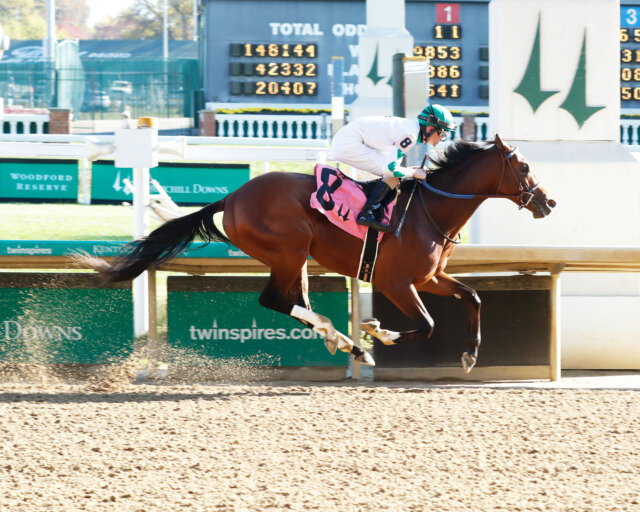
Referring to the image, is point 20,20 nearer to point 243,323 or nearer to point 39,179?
point 39,179

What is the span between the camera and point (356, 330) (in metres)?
6.40

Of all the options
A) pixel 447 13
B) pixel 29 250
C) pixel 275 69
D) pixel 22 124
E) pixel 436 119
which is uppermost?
pixel 447 13

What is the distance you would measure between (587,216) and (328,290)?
2.25 metres

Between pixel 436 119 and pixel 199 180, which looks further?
pixel 199 180

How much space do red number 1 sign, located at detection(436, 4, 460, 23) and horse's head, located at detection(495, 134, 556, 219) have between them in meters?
14.6

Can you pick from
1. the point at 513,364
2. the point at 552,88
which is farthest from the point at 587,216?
the point at 513,364

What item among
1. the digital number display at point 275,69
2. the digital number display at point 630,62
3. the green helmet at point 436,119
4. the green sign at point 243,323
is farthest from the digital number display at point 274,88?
the green helmet at point 436,119

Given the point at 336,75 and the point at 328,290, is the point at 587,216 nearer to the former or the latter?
the point at 328,290

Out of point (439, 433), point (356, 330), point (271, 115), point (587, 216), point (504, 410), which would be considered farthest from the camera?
point (271, 115)

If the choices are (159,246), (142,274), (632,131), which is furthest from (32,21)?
(159,246)

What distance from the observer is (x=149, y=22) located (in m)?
57.4

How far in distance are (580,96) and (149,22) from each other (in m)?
53.2

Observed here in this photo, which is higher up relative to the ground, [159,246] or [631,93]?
[631,93]

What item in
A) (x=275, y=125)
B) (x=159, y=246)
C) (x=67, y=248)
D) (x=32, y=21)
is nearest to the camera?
(x=159, y=246)
